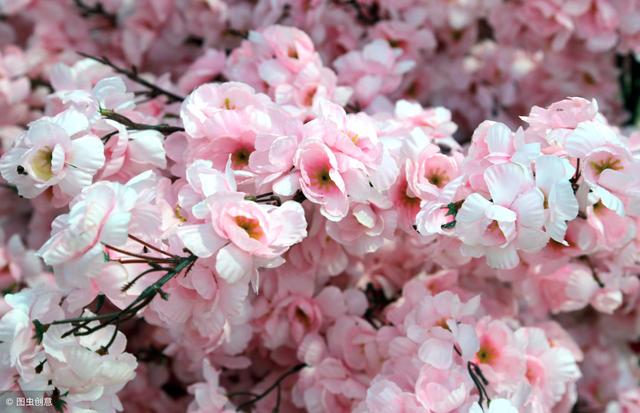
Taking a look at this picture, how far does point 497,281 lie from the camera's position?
93cm

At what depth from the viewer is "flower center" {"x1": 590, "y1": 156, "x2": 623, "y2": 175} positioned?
0.58m

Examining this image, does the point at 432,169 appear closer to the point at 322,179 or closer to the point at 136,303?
the point at 322,179

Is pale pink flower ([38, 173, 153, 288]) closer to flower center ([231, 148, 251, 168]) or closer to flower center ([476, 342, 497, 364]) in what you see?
flower center ([231, 148, 251, 168])

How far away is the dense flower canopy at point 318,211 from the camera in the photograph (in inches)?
22.1

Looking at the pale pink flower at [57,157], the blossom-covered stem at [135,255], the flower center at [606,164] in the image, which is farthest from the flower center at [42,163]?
the flower center at [606,164]

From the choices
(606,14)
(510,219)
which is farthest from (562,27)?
(510,219)

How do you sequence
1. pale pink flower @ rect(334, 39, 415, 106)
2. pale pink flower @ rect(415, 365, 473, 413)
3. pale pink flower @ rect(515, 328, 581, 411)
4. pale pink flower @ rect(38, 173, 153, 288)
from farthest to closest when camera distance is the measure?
pale pink flower @ rect(334, 39, 415, 106), pale pink flower @ rect(515, 328, 581, 411), pale pink flower @ rect(415, 365, 473, 413), pale pink flower @ rect(38, 173, 153, 288)

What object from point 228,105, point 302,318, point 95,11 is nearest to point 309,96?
point 228,105

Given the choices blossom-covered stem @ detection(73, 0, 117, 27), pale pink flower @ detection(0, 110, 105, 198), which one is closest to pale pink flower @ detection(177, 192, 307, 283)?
pale pink flower @ detection(0, 110, 105, 198)

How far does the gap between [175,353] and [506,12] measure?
2.08 feet

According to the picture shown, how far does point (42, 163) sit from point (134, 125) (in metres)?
0.09

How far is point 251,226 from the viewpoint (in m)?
0.56

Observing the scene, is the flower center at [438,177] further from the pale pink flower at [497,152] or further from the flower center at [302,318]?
the flower center at [302,318]

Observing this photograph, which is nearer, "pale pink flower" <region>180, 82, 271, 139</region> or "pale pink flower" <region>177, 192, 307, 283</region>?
"pale pink flower" <region>177, 192, 307, 283</region>
